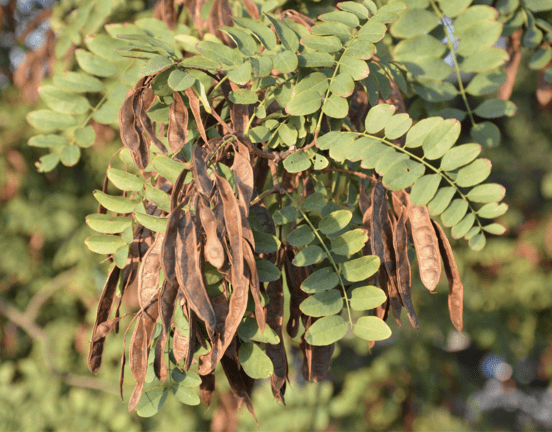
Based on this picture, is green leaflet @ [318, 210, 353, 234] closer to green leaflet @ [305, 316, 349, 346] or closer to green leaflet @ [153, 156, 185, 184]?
green leaflet @ [305, 316, 349, 346]

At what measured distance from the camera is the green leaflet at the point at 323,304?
690 mm

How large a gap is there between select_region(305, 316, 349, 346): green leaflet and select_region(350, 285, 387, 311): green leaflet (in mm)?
40

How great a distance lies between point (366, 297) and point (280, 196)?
23cm

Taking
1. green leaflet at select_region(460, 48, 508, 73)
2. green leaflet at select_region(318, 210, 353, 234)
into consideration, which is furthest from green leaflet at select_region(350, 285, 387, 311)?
green leaflet at select_region(460, 48, 508, 73)

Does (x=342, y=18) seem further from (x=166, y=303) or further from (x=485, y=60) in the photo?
(x=166, y=303)

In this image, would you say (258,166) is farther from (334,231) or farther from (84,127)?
(84,127)

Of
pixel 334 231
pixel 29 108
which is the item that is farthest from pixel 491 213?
pixel 29 108

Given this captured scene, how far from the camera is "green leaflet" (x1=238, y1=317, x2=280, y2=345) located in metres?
0.63

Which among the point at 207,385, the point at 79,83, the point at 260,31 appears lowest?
the point at 207,385

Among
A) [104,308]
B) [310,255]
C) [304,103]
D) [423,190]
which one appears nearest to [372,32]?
[304,103]

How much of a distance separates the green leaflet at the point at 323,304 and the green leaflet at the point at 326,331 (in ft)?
0.04

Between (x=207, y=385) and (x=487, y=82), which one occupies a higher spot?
(x=487, y=82)

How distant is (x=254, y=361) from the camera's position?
0.66 m

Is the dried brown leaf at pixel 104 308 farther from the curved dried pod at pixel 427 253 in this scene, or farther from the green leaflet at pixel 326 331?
the curved dried pod at pixel 427 253
